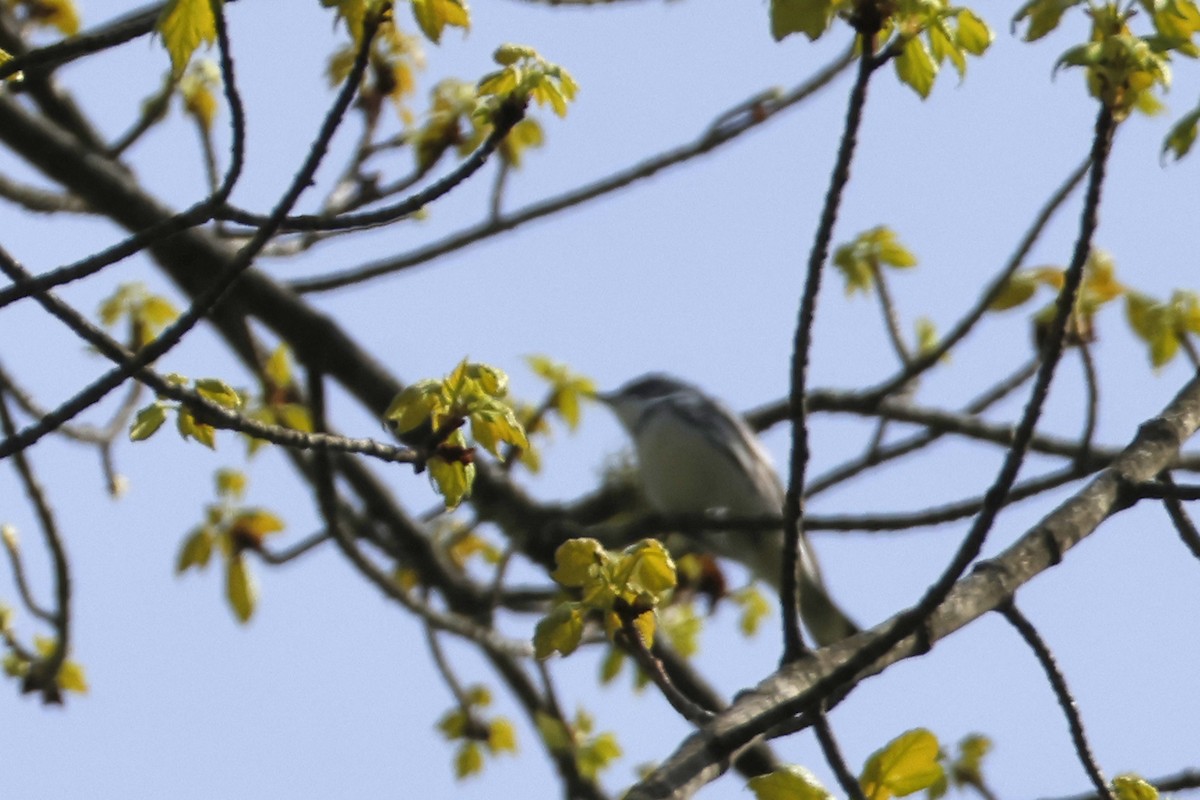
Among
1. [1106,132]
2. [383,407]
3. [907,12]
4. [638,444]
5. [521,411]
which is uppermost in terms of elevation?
[638,444]

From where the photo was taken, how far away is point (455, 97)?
4.56m

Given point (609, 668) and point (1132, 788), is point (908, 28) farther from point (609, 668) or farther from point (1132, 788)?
point (609, 668)

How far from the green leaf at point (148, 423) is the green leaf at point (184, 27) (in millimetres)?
565

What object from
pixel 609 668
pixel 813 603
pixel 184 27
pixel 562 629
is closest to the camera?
pixel 184 27

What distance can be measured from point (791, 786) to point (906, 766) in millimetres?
194

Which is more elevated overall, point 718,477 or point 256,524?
point 718,477

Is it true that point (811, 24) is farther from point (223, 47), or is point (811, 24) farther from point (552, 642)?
point (552, 642)

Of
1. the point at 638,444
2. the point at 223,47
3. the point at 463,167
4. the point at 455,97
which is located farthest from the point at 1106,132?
the point at 638,444

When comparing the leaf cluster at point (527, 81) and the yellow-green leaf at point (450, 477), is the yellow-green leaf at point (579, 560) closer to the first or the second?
the yellow-green leaf at point (450, 477)

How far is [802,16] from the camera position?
1992 mm

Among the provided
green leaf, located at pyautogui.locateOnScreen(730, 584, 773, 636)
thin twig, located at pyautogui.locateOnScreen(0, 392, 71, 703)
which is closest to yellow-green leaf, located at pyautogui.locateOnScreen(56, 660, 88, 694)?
thin twig, located at pyautogui.locateOnScreen(0, 392, 71, 703)

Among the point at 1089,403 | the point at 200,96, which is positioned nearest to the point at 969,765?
the point at 1089,403

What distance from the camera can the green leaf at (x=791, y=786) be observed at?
194 centimetres

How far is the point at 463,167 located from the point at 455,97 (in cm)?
240
